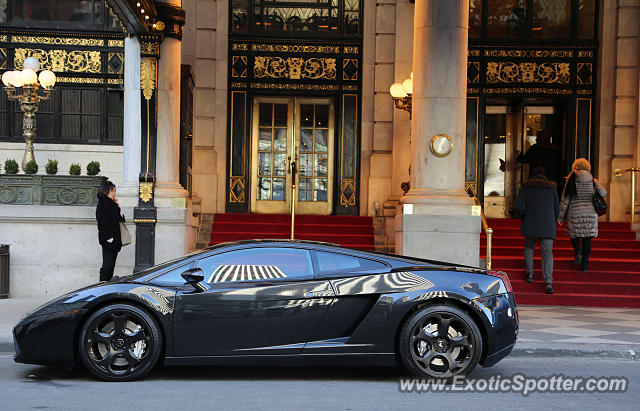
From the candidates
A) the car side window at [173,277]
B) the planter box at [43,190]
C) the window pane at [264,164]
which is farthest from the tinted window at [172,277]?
the window pane at [264,164]

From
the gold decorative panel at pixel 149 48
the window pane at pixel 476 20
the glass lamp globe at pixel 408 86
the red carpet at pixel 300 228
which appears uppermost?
the window pane at pixel 476 20

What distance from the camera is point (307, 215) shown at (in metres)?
17.6

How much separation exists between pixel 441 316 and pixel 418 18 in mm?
7618

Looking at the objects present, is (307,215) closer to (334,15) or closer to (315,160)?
(315,160)

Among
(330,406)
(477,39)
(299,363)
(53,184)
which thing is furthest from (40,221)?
(477,39)

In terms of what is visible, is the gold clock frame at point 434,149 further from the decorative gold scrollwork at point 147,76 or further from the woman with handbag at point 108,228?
the woman with handbag at point 108,228

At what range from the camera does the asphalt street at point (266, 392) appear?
6.30 meters

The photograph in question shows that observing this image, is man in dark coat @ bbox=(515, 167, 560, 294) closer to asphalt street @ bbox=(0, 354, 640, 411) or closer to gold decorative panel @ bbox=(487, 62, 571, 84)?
asphalt street @ bbox=(0, 354, 640, 411)

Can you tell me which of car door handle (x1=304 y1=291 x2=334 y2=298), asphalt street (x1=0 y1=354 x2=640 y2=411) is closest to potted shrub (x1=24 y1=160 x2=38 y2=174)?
asphalt street (x1=0 y1=354 x2=640 y2=411)

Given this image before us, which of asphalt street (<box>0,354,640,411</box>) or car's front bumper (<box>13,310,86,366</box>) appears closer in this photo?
asphalt street (<box>0,354,640,411</box>)

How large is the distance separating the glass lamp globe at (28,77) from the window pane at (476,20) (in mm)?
9309

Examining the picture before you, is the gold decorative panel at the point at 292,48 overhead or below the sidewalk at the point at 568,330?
overhead

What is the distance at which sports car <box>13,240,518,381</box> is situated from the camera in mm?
7047

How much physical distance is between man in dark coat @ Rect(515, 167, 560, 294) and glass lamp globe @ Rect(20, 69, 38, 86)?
8.68 meters
